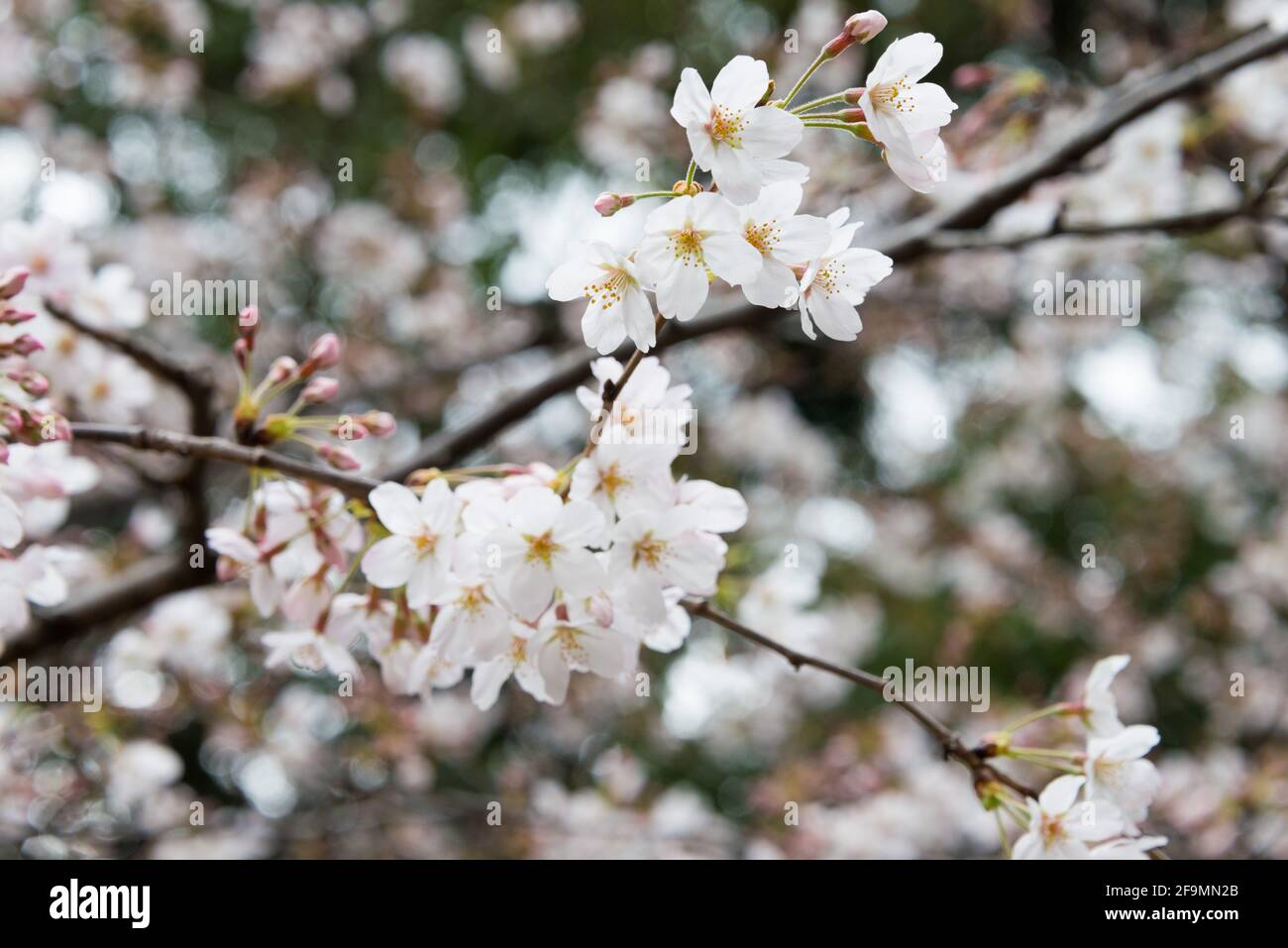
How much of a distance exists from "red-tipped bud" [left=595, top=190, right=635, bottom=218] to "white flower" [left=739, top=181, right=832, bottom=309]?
113 millimetres

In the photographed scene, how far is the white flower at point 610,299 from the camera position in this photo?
0.97m

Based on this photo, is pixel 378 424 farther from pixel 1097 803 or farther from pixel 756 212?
pixel 1097 803

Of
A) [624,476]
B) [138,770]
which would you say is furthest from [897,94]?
[138,770]

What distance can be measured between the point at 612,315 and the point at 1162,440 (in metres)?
5.13

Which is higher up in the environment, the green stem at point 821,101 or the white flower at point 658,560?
the green stem at point 821,101

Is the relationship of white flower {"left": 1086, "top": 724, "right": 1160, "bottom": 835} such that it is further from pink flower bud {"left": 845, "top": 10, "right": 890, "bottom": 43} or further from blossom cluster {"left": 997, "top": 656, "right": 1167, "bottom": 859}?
pink flower bud {"left": 845, "top": 10, "right": 890, "bottom": 43}

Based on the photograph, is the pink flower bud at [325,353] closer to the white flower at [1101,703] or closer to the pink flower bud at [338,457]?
the pink flower bud at [338,457]

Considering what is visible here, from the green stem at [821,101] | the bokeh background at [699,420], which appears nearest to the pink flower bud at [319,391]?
the green stem at [821,101]

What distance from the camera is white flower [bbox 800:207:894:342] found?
100cm

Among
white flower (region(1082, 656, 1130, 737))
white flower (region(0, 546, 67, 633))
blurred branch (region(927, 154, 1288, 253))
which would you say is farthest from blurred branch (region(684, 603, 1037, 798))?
blurred branch (region(927, 154, 1288, 253))

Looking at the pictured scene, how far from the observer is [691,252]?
0.93 m

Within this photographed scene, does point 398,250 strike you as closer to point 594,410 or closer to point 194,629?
point 194,629

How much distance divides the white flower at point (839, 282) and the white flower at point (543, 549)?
29cm
